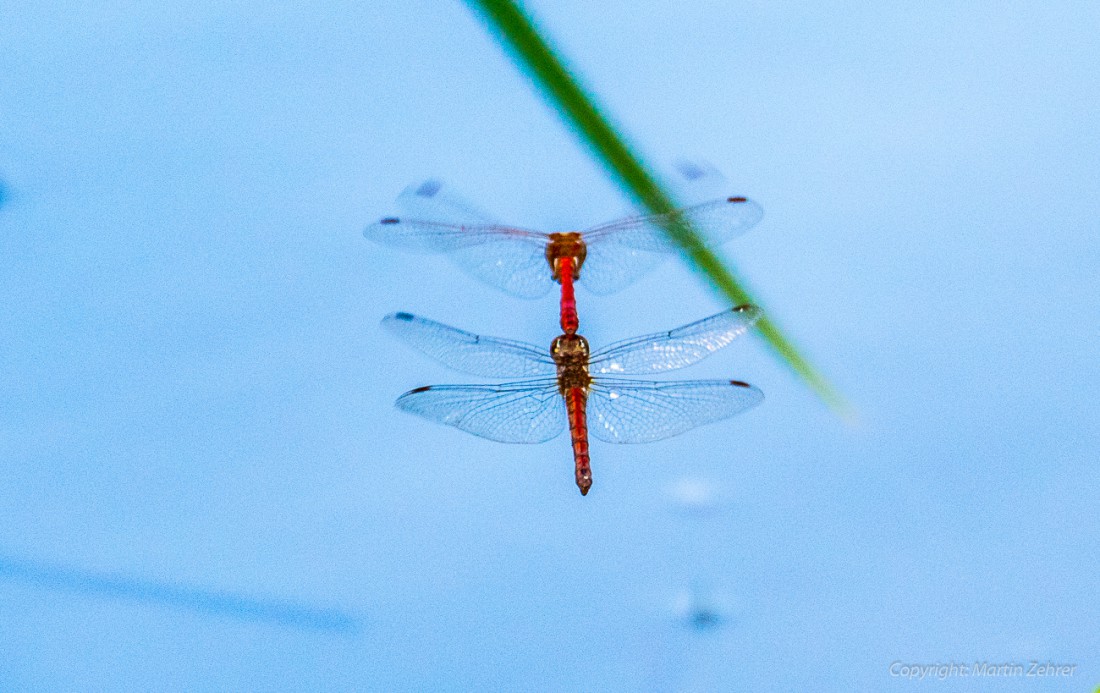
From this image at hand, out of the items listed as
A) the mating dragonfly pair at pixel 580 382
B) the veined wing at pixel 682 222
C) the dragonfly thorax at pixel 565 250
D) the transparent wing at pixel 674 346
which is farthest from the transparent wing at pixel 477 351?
the veined wing at pixel 682 222

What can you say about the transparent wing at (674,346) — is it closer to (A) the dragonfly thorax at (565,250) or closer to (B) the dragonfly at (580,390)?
(B) the dragonfly at (580,390)

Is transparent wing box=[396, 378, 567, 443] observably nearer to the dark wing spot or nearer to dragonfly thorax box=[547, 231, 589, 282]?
dragonfly thorax box=[547, 231, 589, 282]

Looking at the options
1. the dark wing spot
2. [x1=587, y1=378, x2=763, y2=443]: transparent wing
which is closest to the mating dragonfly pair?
[x1=587, y1=378, x2=763, y2=443]: transparent wing

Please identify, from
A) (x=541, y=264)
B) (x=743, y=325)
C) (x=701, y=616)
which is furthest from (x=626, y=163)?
(x=701, y=616)

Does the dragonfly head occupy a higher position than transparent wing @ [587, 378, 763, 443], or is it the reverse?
the dragonfly head

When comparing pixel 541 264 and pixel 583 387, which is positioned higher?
pixel 541 264

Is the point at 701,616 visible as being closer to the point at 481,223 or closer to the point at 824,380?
the point at 824,380
